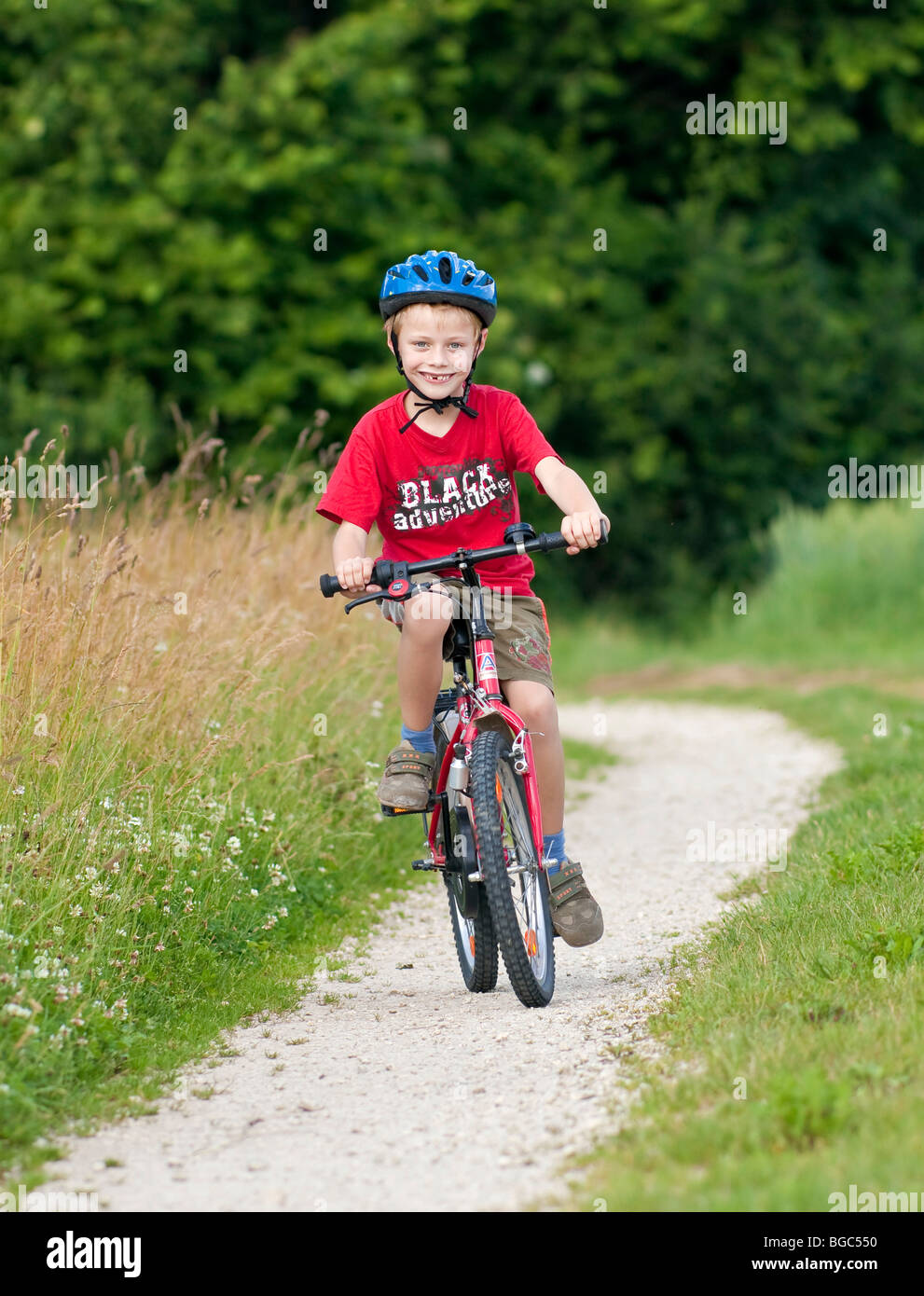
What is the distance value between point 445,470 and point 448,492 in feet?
0.25

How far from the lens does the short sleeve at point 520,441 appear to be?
16.5ft

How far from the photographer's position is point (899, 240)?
22547 mm

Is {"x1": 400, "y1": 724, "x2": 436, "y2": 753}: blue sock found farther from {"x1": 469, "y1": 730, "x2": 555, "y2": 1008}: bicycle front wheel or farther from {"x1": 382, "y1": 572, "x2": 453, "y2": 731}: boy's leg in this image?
{"x1": 469, "y1": 730, "x2": 555, "y2": 1008}: bicycle front wheel

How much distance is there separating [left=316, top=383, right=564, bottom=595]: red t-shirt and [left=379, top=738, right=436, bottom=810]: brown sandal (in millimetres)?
615

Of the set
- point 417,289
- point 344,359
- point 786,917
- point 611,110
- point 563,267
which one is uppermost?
point 611,110

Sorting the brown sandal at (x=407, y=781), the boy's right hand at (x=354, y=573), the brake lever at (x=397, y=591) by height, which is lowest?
the brown sandal at (x=407, y=781)

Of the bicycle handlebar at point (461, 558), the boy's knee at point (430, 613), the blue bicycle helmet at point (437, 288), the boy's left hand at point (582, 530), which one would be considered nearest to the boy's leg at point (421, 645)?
the boy's knee at point (430, 613)

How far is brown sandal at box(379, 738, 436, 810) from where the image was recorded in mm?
4969

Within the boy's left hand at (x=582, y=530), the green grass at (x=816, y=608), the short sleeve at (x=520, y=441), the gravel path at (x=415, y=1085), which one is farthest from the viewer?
the green grass at (x=816, y=608)

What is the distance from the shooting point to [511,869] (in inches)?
185

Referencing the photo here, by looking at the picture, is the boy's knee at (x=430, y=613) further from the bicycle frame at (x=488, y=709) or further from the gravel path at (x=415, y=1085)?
the gravel path at (x=415, y=1085)
